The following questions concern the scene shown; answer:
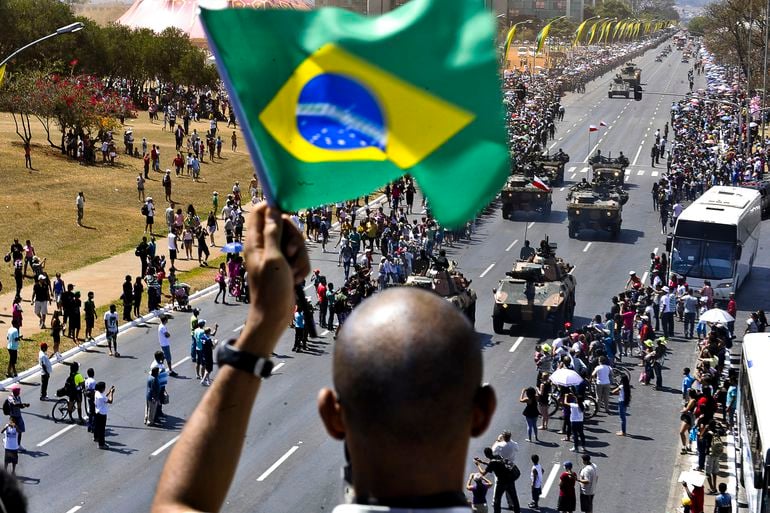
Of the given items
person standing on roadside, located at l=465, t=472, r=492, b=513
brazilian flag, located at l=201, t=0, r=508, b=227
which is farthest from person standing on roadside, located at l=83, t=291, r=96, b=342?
brazilian flag, located at l=201, t=0, r=508, b=227

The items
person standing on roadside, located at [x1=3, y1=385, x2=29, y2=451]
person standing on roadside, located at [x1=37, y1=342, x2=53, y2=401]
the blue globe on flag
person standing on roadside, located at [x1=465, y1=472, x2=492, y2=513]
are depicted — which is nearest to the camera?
the blue globe on flag

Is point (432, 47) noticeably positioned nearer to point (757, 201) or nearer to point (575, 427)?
point (575, 427)

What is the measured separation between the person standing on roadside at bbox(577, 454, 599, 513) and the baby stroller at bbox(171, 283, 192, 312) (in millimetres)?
17692

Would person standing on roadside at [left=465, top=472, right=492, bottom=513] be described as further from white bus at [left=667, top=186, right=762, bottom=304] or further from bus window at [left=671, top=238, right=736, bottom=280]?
bus window at [left=671, top=238, right=736, bottom=280]

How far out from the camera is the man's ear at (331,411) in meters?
3.21

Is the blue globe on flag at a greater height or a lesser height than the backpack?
greater

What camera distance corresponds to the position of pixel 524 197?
54.6m

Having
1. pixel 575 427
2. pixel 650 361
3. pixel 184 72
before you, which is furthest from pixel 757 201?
pixel 184 72

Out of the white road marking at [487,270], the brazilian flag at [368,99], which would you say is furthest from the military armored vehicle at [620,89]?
the brazilian flag at [368,99]

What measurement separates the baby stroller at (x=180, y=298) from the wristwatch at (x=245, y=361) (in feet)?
113

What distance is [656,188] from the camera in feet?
190

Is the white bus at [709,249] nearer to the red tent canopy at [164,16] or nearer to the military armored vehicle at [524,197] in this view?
the military armored vehicle at [524,197]

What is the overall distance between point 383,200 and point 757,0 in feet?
174

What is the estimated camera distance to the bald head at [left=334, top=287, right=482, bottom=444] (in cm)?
306
